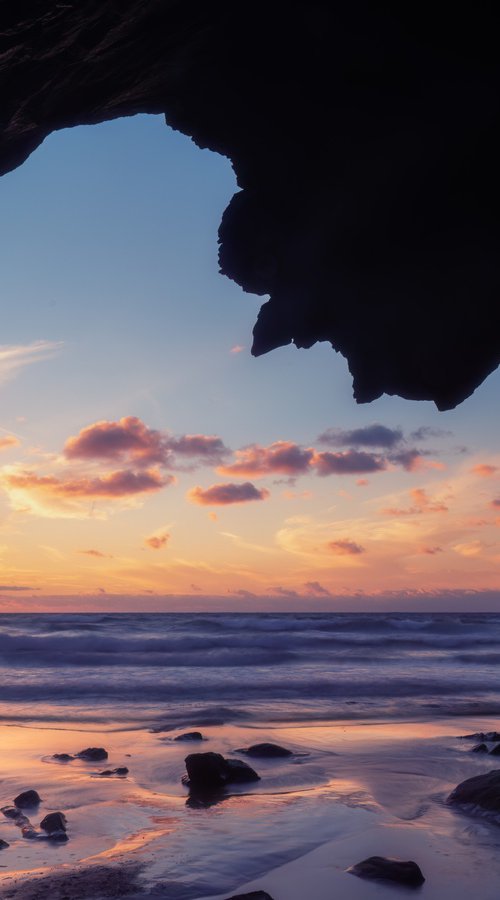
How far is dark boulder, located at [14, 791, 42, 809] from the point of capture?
6.54 meters

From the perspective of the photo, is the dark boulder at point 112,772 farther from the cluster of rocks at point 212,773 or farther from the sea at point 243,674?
the sea at point 243,674

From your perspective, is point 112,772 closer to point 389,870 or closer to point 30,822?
point 30,822

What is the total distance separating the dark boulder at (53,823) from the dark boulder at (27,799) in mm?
682

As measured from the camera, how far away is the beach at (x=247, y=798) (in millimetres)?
4766

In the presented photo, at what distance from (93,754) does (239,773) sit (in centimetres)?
230

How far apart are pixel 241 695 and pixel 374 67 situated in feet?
43.4

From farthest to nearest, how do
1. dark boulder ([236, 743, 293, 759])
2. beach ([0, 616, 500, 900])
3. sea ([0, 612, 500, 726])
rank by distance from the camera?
sea ([0, 612, 500, 726]) < dark boulder ([236, 743, 293, 759]) < beach ([0, 616, 500, 900])


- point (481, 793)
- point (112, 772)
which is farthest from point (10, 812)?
point (481, 793)

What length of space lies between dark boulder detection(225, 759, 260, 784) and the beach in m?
0.12

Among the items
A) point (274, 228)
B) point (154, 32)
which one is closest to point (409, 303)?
point (274, 228)

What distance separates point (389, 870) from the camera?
4.74m

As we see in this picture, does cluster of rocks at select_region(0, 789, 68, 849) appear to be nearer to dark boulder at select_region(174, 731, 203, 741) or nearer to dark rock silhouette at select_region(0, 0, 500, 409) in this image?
dark boulder at select_region(174, 731, 203, 741)

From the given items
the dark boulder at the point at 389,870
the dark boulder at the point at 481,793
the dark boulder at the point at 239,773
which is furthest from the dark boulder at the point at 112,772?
the dark boulder at the point at 389,870

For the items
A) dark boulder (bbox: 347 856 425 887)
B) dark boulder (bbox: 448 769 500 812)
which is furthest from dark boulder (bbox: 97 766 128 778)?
dark boulder (bbox: 347 856 425 887)
